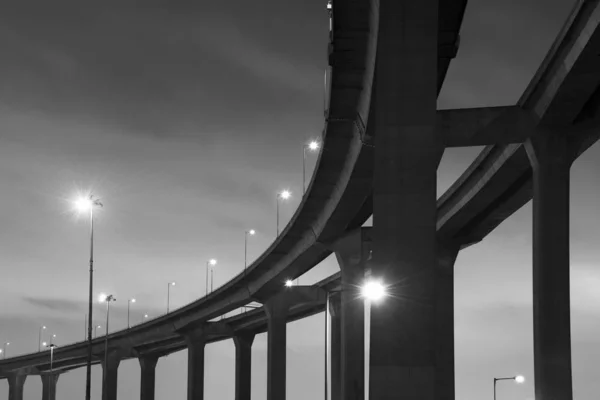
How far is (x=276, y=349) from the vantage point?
93875mm

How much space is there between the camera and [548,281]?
42219 mm

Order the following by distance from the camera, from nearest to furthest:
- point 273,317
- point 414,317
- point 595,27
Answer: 1. point 414,317
2. point 595,27
3. point 273,317

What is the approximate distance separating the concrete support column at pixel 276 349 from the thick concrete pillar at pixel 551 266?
52375 mm

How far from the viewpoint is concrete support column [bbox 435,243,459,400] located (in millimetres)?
64312

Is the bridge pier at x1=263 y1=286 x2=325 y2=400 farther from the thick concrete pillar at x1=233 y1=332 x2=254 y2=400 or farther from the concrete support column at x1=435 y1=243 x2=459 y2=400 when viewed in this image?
the thick concrete pillar at x1=233 y1=332 x2=254 y2=400

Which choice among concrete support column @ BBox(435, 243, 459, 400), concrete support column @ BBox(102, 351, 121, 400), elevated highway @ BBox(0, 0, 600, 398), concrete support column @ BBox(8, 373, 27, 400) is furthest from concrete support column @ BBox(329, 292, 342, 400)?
concrete support column @ BBox(8, 373, 27, 400)

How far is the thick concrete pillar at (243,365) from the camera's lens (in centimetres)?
12812

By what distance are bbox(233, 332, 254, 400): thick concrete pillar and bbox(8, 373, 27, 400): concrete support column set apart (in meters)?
68.1

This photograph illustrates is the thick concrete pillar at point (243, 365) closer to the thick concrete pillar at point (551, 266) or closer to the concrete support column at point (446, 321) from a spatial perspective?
the concrete support column at point (446, 321)

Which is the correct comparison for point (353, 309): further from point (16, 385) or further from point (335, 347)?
point (16, 385)

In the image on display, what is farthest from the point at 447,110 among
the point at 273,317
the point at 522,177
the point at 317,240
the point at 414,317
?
the point at 273,317

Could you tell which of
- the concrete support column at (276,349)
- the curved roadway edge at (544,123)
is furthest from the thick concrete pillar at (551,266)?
the concrete support column at (276,349)

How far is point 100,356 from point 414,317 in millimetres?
129940

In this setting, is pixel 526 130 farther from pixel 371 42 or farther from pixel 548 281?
pixel 371 42
